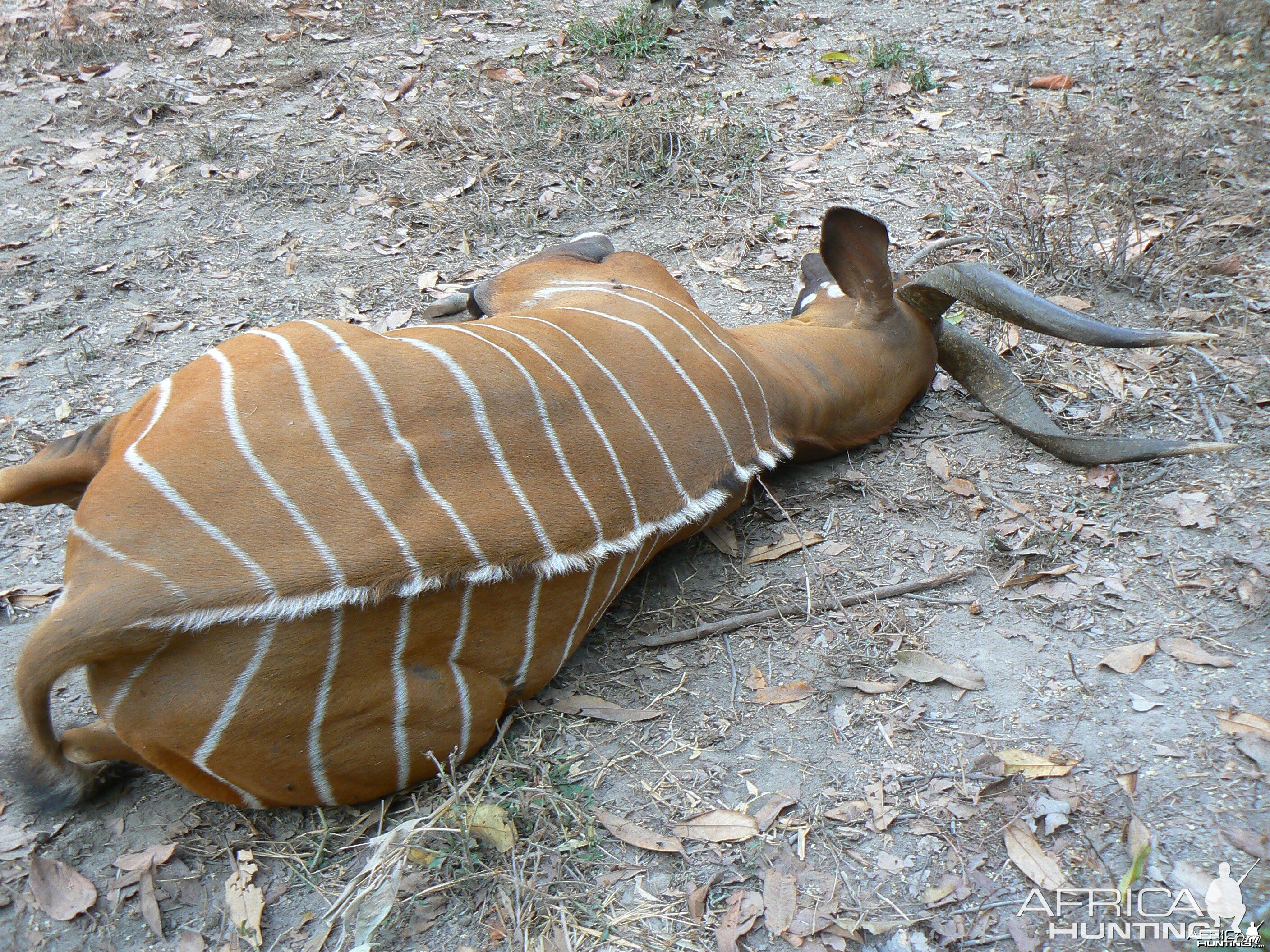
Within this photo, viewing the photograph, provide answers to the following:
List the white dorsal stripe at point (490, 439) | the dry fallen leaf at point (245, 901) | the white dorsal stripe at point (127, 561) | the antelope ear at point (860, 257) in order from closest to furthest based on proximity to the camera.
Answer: the white dorsal stripe at point (127, 561), the dry fallen leaf at point (245, 901), the white dorsal stripe at point (490, 439), the antelope ear at point (860, 257)

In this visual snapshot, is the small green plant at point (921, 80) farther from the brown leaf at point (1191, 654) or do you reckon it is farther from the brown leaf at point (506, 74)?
the brown leaf at point (1191, 654)

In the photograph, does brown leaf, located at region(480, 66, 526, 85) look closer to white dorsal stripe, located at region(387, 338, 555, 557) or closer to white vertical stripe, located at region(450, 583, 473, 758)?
white dorsal stripe, located at region(387, 338, 555, 557)

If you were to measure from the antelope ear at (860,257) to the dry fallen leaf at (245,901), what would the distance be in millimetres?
2643

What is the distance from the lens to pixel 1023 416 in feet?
11.0

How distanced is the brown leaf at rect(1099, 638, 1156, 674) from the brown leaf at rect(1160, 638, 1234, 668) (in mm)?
37

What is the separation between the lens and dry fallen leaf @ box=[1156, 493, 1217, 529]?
9.62 ft

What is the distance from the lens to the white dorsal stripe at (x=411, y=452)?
2170 millimetres

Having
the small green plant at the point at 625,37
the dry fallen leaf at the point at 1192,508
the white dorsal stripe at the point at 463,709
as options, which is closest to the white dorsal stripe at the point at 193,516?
the white dorsal stripe at the point at 463,709

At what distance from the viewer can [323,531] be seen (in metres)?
2.02

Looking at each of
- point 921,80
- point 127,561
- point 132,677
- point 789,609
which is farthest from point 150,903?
point 921,80

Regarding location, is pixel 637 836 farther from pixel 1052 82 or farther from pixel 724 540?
pixel 1052 82

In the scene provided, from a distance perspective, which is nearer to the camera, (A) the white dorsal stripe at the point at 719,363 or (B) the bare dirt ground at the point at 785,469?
(B) the bare dirt ground at the point at 785,469

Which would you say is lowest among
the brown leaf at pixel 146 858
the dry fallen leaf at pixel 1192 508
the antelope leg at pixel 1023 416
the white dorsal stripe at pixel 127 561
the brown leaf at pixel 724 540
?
the brown leaf at pixel 724 540

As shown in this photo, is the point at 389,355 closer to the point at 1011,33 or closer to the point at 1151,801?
the point at 1151,801
